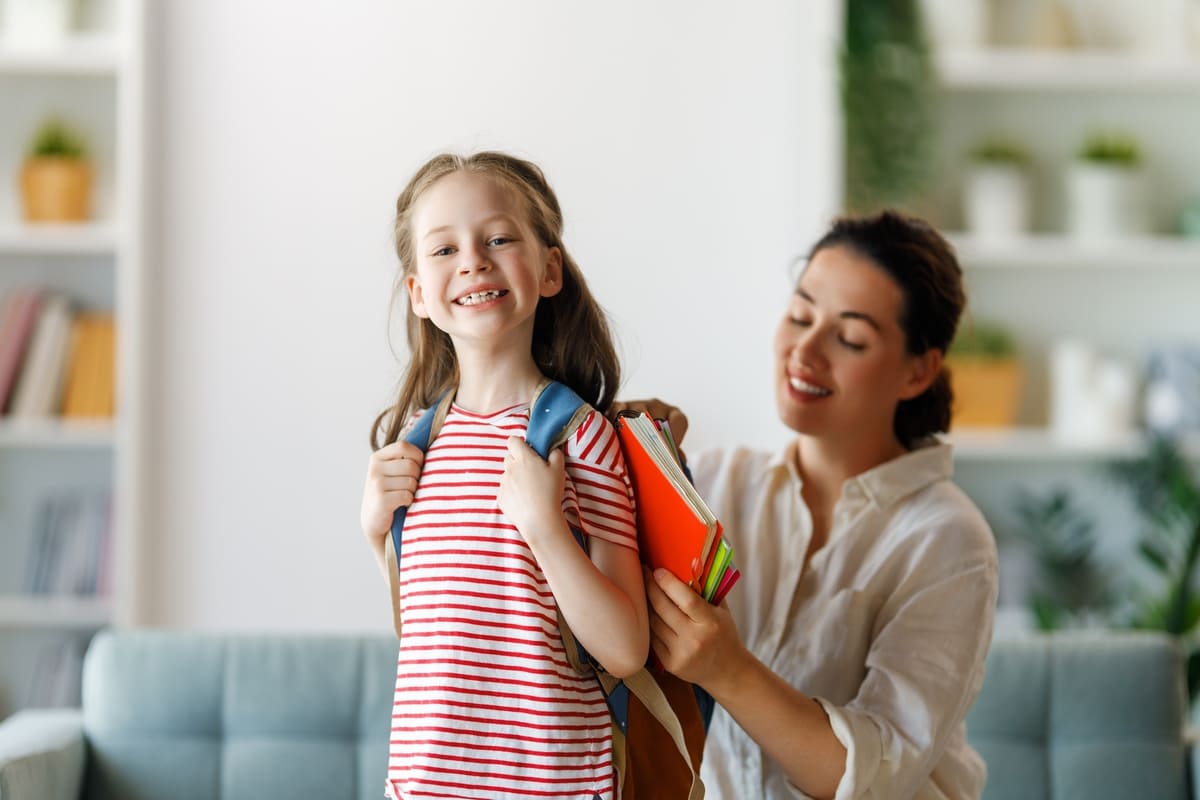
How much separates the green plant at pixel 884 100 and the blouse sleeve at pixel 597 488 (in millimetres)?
2039

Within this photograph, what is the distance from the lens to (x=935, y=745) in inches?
58.1

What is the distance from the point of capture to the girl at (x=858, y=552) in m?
1.44

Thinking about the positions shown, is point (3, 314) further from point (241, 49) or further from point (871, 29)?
point (871, 29)

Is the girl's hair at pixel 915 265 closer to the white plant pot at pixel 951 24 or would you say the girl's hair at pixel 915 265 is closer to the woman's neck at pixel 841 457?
the woman's neck at pixel 841 457

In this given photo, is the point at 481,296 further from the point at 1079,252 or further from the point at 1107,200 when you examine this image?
the point at 1107,200

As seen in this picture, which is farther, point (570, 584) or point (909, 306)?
point (909, 306)

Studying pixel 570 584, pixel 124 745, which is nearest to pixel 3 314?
pixel 124 745

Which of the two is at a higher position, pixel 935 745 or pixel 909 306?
pixel 909 306

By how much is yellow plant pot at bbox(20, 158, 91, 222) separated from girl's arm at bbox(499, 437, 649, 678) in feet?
7.93

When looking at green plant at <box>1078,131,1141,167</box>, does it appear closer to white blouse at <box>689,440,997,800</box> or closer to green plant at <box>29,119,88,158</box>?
white blouse at <box>689,440,997,800</box>

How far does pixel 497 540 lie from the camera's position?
1203mm

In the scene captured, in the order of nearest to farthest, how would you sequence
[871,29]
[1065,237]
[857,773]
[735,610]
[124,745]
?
[857,773] → [735,610] → [124,745] → [871,29] → [1065,237]

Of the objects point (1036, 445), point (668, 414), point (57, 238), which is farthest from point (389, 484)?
point (1036, 445)

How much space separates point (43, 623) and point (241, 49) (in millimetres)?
1553
